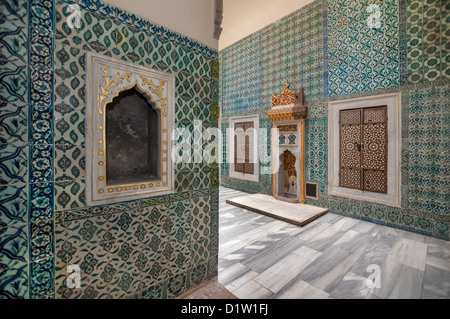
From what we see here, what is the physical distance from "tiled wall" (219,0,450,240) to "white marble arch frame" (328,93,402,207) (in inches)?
3.2

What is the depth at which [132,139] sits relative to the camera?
173cm

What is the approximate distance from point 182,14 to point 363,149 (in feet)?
11.9

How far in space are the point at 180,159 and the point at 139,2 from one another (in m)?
1.17

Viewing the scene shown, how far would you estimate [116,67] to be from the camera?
138cm

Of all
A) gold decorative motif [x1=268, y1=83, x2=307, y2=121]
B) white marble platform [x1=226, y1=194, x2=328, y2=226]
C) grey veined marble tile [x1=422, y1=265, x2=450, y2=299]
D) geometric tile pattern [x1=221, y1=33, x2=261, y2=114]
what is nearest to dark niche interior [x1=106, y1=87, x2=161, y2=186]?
grey veined marble tile [x1=422, y1=265, x2=450, y2=299]

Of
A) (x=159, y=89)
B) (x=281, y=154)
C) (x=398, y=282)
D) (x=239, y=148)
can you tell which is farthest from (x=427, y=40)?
(x=239, y=148)

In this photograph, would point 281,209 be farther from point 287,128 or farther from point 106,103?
point 106,103

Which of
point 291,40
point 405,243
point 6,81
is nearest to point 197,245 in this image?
point 6,81

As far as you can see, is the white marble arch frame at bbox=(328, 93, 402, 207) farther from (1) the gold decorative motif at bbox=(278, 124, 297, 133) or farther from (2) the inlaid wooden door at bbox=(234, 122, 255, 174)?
(2) the inlaid wooden door at bbox=(234, 122, 255, 174)

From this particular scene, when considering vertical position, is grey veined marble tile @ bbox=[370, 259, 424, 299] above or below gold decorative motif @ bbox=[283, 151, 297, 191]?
below

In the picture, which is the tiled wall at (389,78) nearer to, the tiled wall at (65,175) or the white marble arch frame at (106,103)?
the tiled wall at (65,175)

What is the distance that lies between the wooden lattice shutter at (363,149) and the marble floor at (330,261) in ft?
2.55

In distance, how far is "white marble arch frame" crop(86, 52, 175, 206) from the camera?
1293mm

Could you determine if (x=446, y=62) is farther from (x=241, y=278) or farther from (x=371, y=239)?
(x=241, y=278)
